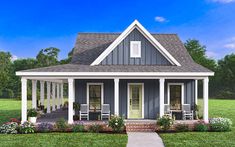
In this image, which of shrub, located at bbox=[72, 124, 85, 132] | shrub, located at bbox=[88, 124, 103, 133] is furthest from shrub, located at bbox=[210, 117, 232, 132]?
shrub, located at bbox=[72, 124, 85, 132]

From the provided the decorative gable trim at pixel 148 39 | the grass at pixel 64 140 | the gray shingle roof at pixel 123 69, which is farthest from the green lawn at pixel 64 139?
the decorative gable trim at pixel 148 39

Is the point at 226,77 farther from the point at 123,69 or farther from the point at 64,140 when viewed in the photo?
the point at 64,140

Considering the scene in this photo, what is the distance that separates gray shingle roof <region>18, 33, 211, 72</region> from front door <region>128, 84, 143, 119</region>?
4.73 feet

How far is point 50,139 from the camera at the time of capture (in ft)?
53.4

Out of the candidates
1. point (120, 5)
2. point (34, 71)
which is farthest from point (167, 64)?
point (120, 5)

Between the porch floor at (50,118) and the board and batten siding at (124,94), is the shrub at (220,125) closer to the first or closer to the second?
the board and batten siding at (124,94)

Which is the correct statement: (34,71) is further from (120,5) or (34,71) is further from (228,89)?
(228,89)

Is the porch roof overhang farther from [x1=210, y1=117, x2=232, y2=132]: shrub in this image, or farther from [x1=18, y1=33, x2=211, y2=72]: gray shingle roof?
[x1=210, y1=117, x2=232, y2=132]: shrub

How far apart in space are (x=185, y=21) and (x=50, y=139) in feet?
110

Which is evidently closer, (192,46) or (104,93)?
(104,93)

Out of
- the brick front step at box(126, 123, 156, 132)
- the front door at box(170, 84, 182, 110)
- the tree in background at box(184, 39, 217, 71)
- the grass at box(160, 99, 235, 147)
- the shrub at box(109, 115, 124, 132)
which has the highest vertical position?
the tree in background at box(184, 39, 217, 71)

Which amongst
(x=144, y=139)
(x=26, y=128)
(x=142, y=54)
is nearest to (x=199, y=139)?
(x=144, y=139)

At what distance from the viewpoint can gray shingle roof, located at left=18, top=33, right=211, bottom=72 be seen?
20.9 metres

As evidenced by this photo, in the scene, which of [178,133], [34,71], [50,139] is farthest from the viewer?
[34,71]
